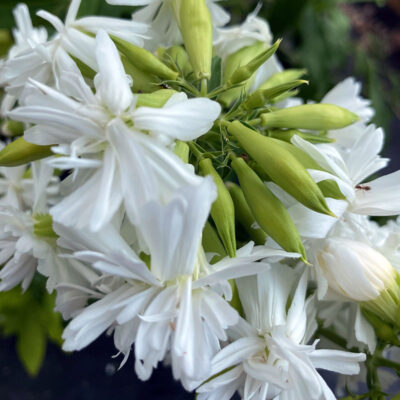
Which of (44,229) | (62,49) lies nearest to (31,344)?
(44,229)

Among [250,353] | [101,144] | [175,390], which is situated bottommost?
[175,390]

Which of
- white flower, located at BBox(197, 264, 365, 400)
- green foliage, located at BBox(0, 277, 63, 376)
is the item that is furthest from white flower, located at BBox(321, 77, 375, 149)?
green foliage, located at BBox(0, 277, 63, 376)

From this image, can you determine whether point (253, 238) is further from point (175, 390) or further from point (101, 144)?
point (175, 390)

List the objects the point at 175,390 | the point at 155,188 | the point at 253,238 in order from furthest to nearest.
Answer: the point at 175,390 → the point at 253,238 → the point at 155,188

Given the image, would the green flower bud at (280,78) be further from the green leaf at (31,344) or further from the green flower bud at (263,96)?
the green leaf at (31,344)

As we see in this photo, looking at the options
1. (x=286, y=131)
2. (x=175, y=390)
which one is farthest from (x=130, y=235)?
(x=175, y=390)

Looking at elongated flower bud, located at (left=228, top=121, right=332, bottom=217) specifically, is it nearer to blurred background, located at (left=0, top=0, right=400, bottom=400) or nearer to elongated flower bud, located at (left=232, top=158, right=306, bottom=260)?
elongated flower bud, located at (left=232, top=158, right=306, bottom=260)

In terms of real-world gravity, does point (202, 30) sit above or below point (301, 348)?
above
